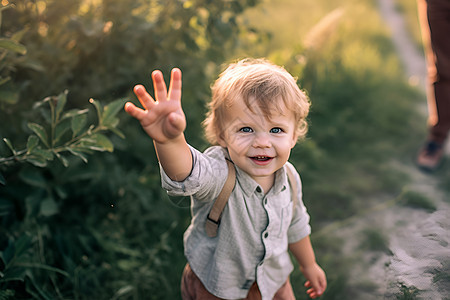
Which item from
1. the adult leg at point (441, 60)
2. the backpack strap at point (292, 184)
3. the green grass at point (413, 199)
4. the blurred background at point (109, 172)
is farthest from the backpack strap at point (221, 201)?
the adult leg at point (441, 60)

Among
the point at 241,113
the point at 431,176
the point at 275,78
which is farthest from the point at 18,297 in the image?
the point at 431,176

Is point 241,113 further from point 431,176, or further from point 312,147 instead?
point 431,176

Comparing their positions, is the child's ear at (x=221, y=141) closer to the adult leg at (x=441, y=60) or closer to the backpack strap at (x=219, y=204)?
the backpack strap at (x=219, y=204)

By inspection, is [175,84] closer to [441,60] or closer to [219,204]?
[219,204]

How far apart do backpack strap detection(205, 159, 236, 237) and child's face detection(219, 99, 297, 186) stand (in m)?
0.05

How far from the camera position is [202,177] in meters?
1.55

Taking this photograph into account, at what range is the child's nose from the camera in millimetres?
1592

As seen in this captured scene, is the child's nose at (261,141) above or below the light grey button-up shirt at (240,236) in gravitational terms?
→ above

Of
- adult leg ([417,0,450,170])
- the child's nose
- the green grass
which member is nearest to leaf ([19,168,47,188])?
the child's nose

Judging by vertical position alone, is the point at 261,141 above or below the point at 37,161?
below

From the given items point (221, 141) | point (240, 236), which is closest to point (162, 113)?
point (221, 141)

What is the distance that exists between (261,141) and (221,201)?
0.25 metres

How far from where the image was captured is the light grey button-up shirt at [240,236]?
1.70 meters

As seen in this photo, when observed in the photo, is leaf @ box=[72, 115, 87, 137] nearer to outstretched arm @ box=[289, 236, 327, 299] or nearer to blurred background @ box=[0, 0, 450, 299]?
blurred background @ box=[0, 0, 450, 299]
